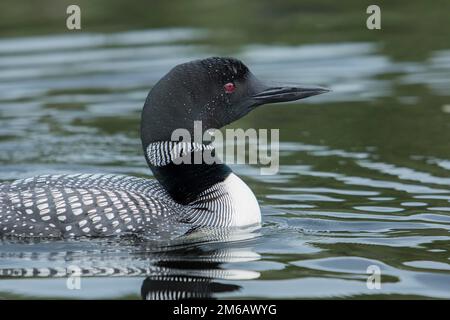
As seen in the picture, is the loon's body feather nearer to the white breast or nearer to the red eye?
the white breast

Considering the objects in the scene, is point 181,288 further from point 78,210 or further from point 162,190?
point 162,190

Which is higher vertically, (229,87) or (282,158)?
(229,87)

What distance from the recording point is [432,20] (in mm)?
14852

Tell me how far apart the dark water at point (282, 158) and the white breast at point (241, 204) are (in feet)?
0.44

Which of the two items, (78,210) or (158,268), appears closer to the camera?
(158,268)

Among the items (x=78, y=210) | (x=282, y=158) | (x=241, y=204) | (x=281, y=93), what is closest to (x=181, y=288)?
(x=78, y=210)

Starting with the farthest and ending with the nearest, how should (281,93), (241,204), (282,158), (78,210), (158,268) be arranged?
(282,158) < (281,93) < (241,204) < (78,210) < (158,268)

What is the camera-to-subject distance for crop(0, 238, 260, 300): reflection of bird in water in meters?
6.26

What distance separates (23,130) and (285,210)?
3.93m

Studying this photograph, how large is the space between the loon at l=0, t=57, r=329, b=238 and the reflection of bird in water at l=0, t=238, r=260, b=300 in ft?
0.78

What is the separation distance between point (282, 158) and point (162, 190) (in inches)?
92.9

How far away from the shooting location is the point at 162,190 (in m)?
7.58

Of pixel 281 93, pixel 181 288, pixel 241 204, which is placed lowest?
pixel 181 288

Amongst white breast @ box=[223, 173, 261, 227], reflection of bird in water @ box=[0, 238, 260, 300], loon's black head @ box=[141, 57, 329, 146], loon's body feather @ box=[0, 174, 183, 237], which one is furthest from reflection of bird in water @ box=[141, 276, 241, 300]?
loon's black head @ box=[141, 57, 329, 146]
